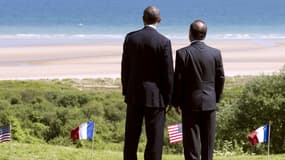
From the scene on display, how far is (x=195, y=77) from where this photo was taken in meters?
6.53

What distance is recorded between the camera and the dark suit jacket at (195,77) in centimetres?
652

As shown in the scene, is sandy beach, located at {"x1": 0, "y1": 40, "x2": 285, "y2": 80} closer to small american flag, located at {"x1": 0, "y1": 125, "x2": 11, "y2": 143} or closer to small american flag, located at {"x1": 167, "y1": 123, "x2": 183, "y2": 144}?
small american flag, located at {"x1": 0, "y1": 125, "x2": 11, "y2": 143}

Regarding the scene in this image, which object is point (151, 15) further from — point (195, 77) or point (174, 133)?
point (174, 133)

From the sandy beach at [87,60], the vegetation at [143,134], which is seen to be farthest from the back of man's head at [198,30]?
the sandy beach at [87,60]

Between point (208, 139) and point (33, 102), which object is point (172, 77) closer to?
point (208, 139)

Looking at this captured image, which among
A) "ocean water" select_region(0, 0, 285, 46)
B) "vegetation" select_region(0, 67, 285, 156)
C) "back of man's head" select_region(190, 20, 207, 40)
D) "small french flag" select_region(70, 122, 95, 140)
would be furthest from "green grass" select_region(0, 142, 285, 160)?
"ocean water" select_region(0, 0, 285, 46)

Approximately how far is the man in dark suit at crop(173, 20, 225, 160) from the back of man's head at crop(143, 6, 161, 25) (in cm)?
36

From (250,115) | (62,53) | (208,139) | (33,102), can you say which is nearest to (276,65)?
(62,53)

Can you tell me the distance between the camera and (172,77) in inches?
252

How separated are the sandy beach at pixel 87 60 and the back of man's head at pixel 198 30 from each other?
87.3ft

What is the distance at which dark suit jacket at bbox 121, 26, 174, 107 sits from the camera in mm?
6395

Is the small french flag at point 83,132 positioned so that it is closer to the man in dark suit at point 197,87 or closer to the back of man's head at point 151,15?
the man in dark suit at point 197,87

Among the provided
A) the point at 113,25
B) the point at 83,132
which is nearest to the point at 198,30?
the point at 83,132

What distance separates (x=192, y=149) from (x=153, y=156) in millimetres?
399
